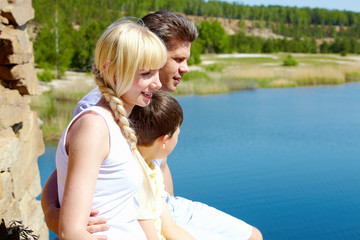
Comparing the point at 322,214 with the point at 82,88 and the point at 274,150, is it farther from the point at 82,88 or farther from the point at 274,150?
the point at 82,88

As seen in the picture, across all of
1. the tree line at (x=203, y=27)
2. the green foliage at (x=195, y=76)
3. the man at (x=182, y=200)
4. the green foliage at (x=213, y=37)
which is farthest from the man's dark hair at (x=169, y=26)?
the green foliage at (x=213, y=37)

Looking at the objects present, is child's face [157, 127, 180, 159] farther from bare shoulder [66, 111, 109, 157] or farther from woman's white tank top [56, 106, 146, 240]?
bare shoulder [66, 111, 109, 157]

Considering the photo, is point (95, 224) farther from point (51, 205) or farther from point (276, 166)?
point (276, 166)

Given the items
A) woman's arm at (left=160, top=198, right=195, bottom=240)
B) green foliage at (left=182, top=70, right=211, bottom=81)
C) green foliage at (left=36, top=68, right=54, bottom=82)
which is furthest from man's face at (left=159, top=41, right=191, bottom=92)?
green foliage at (left=182, top=70, right=211, bottom=81)

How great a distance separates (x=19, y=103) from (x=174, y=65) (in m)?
1.16

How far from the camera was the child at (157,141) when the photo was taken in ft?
5.20

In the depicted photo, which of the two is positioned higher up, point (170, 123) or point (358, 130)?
point (170, 123)

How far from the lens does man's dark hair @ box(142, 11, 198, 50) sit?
6.84ft

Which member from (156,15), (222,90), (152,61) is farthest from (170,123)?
(222,90)

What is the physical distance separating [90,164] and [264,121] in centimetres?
887

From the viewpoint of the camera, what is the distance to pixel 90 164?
1206 mm

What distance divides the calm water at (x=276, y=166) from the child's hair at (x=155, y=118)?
11.4 ft

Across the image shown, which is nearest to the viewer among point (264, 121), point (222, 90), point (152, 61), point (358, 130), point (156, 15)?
point (152, 61)

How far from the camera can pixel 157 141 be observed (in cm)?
169
